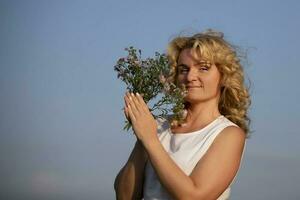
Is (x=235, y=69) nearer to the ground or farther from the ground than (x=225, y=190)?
farther from the ground

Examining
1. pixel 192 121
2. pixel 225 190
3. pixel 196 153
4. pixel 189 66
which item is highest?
pixel 189 66

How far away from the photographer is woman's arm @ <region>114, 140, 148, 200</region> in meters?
5.45

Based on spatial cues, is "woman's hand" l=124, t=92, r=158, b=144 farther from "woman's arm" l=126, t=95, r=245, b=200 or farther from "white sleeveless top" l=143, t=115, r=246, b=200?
"white sleeveless top" l=143, t=115, r=246, b=200

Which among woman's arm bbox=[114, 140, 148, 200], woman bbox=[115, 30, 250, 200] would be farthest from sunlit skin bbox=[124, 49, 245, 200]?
woman's arm bbox=[114, 140, 148, 200]

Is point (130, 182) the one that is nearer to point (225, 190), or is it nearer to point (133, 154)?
point (133, 154)

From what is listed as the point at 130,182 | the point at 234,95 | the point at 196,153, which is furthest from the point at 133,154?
the point at 234,95

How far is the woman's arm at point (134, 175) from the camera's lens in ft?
17.9

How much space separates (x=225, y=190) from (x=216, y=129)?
508mm

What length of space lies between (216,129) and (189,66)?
1.93ft

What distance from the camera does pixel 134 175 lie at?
5469mm

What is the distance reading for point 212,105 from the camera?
5.53 meters

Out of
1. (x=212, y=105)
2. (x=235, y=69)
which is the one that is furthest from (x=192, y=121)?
(x=235, y=69)

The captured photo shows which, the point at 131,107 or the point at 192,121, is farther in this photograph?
the point at 192,121

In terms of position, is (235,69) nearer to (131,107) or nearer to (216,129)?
(216,129)
